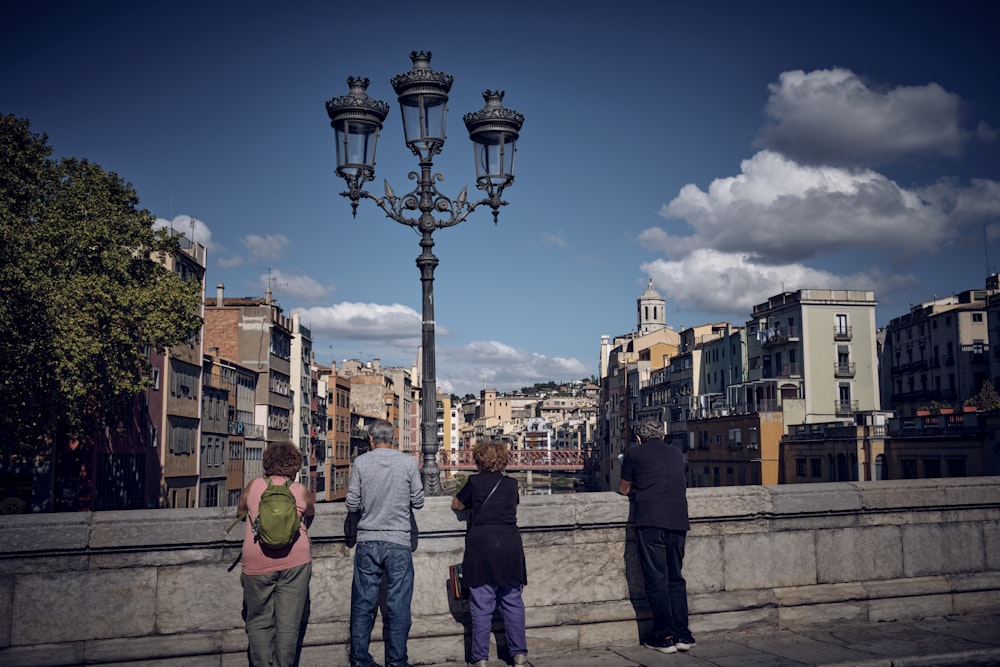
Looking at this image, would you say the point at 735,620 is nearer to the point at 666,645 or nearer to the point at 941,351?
the point at 666,645

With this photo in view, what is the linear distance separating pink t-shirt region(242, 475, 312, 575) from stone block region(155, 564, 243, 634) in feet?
2.06

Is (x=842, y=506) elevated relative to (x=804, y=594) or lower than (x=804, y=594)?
elevated

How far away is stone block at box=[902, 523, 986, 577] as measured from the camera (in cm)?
912

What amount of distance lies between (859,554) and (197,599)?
6.34 metres

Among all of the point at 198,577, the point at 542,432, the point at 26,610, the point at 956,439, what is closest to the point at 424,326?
the point at 198,577

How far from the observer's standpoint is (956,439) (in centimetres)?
5288

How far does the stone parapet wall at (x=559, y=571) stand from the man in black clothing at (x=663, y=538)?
44 cm

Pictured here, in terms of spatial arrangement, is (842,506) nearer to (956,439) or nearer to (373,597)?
(373,597)

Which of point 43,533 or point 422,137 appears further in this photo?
point 422,137

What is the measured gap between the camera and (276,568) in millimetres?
6797

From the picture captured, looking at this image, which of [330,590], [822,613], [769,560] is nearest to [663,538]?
[769,560]

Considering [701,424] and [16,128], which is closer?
[16,128]

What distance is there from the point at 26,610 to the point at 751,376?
8161 cm

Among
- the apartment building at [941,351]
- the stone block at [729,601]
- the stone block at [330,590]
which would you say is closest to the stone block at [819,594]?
the stone block at [729,601]
